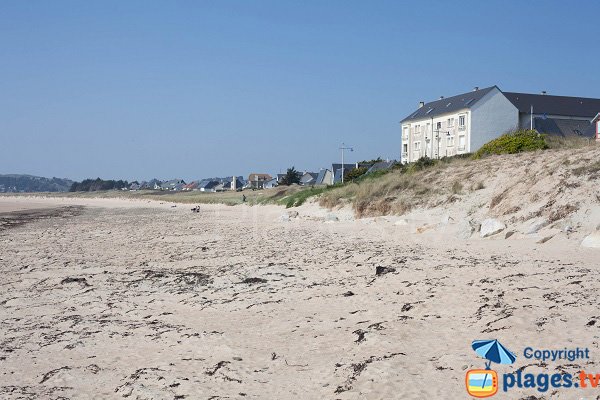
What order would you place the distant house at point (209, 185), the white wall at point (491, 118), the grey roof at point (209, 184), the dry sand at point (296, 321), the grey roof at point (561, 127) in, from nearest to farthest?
the dry sand at point (296, 321) → the white wall at point (491, 118) → the grey roof at point (561, 127) → the distant house at point (209, 185) → the grey roof at point (209, 184)

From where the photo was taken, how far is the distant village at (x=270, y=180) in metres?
57.9

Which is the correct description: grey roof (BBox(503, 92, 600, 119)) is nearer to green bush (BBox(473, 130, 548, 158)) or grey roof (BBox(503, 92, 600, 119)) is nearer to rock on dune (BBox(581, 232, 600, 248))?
green bush (BBox(473, 130, 548, 158))

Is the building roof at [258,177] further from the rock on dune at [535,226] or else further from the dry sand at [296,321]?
the dry sand at [296,321]

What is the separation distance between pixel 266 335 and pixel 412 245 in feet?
21.7

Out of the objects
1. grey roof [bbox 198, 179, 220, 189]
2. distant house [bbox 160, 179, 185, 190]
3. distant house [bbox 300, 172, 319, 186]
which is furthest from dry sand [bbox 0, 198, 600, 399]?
distant house [bbox 160, 179, 185, 190]

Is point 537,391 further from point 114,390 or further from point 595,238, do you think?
point 595,238

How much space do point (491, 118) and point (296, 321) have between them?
152 ft

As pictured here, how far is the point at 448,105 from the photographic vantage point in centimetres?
5250

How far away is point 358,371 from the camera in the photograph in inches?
180

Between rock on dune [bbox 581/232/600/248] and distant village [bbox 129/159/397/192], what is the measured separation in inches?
1014

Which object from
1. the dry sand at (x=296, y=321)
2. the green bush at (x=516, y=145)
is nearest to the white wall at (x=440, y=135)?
the green bush at (x=516, y=145)

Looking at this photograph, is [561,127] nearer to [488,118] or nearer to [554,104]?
[554,104]

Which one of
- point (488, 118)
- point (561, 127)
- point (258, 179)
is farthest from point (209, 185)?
point (561, 127)

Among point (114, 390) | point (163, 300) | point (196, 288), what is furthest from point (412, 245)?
point (114, 390)
